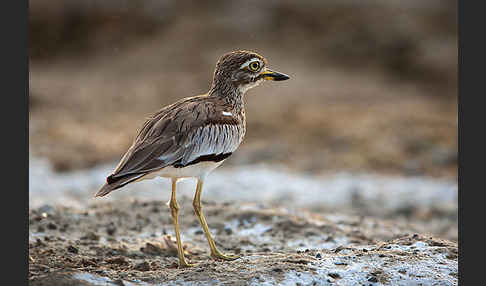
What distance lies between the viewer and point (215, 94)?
5.70 m

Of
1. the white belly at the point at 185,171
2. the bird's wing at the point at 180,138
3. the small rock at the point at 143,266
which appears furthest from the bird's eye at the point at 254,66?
the small rock at the point at 143,266

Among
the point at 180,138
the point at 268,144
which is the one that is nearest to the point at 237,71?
the point at 180,138

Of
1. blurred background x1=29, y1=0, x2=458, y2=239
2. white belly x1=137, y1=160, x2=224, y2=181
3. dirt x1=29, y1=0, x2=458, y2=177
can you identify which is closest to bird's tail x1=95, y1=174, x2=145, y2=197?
white belly x1=137, y1=160, x2=224, y2=181

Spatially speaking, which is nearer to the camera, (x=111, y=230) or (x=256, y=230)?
(x=111, y=230)

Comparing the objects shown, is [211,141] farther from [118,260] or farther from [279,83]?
[279,83]

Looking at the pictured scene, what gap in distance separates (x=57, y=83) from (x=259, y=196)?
7913 millimetres

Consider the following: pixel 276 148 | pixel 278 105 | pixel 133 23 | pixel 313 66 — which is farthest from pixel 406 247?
pixel 133 23

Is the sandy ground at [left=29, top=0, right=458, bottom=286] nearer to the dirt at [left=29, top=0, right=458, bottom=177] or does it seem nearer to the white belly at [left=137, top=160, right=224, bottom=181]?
the dirt at [left=29, top=0, right=458, bottom=177]

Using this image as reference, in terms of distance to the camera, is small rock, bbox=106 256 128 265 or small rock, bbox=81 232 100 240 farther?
small rock, bbox=81 232 100 240

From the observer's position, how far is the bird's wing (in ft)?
15.4

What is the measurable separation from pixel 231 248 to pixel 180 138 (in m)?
1.62

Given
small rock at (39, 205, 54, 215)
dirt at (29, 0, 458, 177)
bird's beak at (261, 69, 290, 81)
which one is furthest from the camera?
dirt at (29, 0, 458, 177)

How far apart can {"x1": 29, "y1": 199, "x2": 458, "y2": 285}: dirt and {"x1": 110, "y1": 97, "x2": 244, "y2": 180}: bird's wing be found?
29.1 inches

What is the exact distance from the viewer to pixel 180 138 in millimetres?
4906
